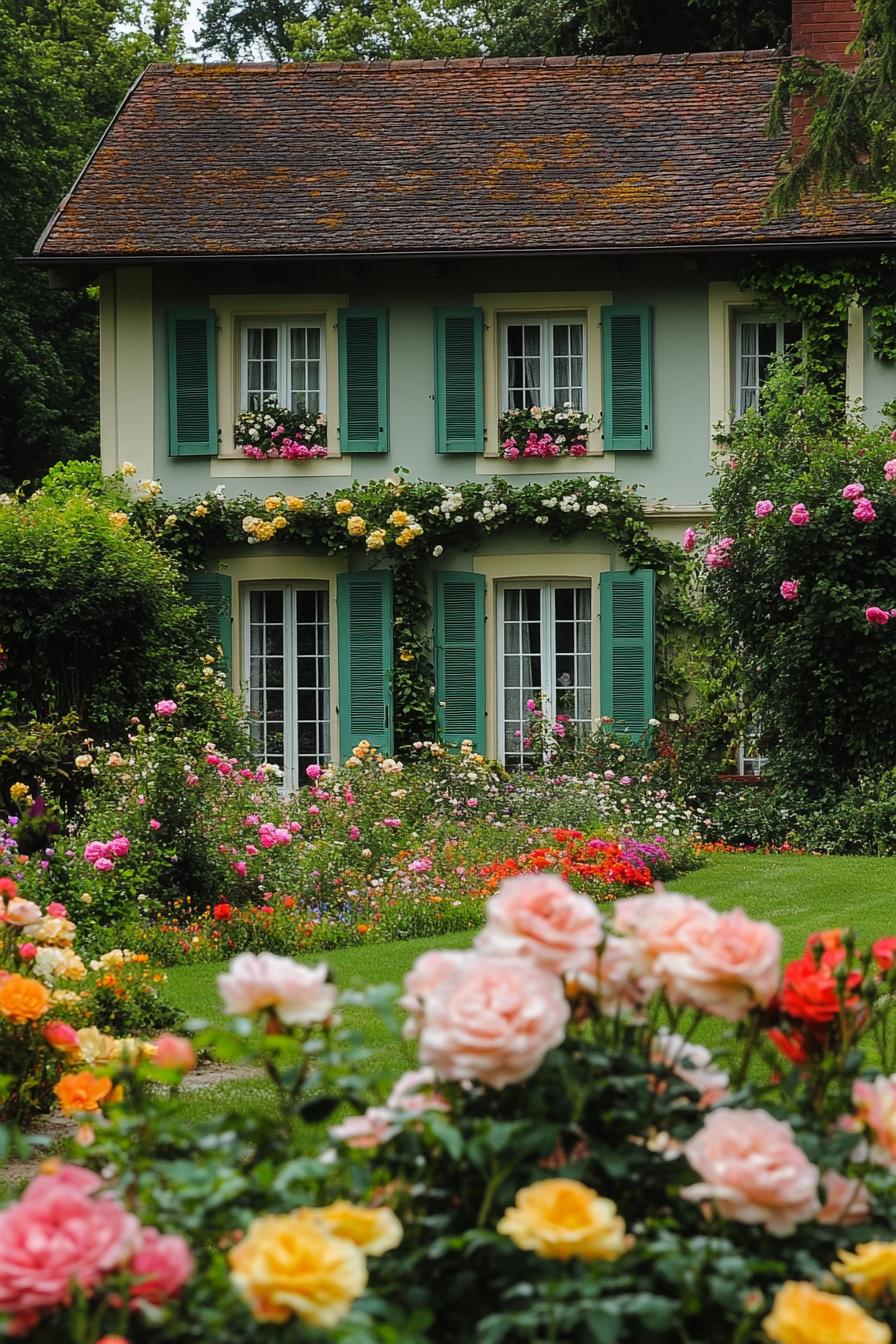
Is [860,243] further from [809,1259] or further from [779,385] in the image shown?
[809,1259]

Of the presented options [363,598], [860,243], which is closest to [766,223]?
[860,243]

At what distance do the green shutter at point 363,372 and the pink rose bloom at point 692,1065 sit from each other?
13.7 meters

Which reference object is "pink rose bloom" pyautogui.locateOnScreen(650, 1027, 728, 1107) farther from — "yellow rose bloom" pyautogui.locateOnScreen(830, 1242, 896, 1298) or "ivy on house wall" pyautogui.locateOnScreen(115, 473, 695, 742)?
"ivy on house wall" pyautogui.locateOnScreen(115, 473, 695, 742)

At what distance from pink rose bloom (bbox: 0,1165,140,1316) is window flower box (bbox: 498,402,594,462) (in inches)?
555

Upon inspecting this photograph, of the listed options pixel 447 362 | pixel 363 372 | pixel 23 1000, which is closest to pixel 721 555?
pixel 447 362

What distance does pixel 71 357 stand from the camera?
25.8 meters

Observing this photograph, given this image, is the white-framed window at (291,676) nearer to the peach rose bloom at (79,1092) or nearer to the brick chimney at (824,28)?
the brick chimney at (824,28)

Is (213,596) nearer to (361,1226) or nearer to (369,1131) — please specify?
(369,1131)

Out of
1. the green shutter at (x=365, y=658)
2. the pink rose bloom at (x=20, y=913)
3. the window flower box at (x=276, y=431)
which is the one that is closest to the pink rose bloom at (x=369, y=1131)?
the pink rose bloom at (x=20, y=913)

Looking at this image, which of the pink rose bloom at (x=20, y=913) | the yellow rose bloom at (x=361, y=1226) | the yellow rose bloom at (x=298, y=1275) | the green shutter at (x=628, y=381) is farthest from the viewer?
the green shutter at (x=628, y=381)

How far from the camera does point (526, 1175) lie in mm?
2248

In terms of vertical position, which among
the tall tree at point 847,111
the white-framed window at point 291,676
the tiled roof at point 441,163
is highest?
the tiled roof at point 441,163

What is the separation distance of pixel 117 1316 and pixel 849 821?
37.8 feet

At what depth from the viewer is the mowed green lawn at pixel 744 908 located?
6.22m
